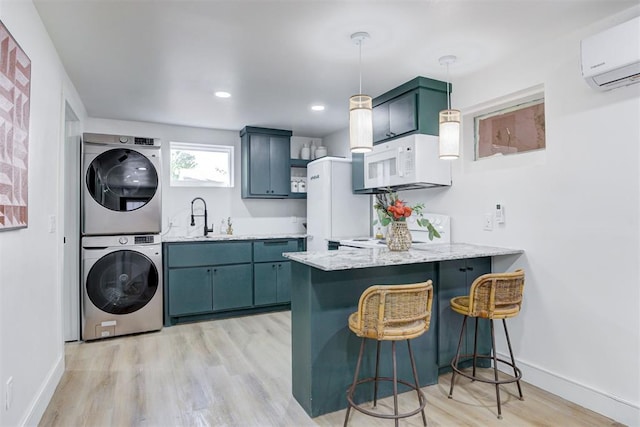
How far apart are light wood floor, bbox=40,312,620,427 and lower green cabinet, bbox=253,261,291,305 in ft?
3.22

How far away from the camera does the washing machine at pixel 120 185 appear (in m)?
3.58

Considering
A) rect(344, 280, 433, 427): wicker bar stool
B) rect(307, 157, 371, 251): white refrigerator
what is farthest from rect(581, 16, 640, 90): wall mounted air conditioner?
rect(307, 157, 371, 251): white refrigerator

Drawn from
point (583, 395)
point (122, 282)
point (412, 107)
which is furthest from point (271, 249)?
point (583, 395)

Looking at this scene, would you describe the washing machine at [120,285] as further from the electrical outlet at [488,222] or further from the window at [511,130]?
the window at [511,130]

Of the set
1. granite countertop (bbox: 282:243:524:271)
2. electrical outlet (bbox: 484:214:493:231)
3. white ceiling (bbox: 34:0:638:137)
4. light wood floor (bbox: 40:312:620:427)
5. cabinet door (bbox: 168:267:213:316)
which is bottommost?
light wood floor (bbox: 40:312:620:427)

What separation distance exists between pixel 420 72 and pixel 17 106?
2.64 meters

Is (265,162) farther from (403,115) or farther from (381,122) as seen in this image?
(403,115)

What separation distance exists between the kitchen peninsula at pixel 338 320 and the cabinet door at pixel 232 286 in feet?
6.65

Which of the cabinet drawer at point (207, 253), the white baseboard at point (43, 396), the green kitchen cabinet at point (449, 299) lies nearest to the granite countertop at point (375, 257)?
the green kitchen cabinet at point (449, 299)

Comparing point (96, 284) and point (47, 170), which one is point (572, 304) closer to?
point (47, 170)

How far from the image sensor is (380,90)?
3451 mm

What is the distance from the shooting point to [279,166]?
4.83 m

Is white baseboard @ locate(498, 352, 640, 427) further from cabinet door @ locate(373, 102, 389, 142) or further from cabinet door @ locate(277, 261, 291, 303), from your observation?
cabinet door @ locate(277, 261, 291, 303)

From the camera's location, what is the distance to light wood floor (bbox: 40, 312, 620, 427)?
2.15 metres
